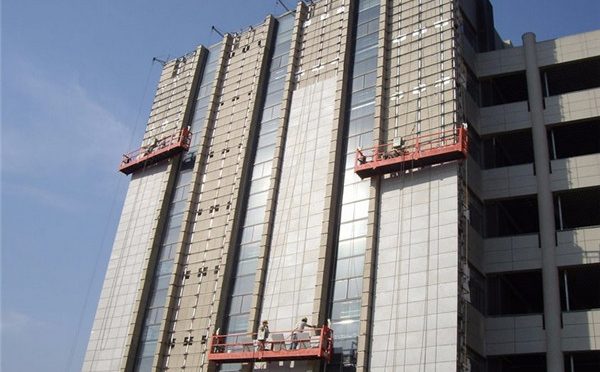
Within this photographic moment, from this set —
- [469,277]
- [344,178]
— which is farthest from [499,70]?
[469,277]

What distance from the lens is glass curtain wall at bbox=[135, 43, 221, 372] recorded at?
166 feet

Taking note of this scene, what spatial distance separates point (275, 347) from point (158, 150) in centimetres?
2520

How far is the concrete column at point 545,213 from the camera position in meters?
39.2

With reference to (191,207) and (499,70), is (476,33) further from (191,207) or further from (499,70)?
(191,207)

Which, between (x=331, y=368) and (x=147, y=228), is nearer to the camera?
(x=331, y=368)

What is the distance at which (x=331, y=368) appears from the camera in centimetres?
3984

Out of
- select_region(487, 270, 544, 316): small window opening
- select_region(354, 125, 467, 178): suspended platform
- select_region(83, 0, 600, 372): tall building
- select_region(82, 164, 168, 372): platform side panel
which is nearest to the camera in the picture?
select_region(83, 0, 600, 372): tall building

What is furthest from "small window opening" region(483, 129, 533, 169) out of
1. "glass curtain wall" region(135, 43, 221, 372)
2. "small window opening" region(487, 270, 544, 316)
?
"glass curtain wall" region(135, 43, 221, 372)

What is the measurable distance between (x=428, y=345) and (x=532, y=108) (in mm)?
20245

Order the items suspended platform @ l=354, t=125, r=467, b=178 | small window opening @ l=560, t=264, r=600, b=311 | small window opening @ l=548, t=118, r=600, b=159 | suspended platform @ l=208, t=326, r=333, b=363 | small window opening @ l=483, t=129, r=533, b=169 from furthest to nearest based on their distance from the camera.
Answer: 1. small window opening @ l=483, t=129, r=533, b=169
2. small window opening @ l=548, t=118, r=600, b=159
3. small window opening @ l=560, t=264, r=600, b=311
4. suspended platform @ l=354, t=125, r=467, b=178
5. suspended platform @ l=208, t=326, r=333, b=363

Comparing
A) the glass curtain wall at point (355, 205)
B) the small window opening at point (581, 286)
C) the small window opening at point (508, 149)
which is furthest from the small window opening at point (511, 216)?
the glass curtain wall at point (355, 205)

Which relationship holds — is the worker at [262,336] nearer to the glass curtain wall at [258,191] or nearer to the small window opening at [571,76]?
the glass curtain wall at [258,191]

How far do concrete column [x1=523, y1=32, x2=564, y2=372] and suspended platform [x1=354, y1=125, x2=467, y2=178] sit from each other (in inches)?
279

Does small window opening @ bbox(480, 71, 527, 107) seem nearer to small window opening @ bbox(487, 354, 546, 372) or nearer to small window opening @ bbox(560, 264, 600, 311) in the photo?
small window opening @ bbox(560, 264, 600, 311)
